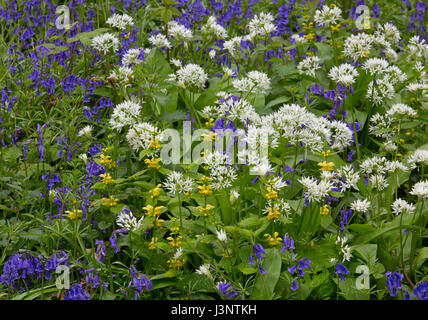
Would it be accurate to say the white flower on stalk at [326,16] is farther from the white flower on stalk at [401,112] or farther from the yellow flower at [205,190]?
the yellow flower at [205,190]

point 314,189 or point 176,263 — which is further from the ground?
point 314,189

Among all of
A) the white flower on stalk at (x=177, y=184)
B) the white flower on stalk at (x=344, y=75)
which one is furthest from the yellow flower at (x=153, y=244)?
the white flower on stalk at (x=344, y=75)

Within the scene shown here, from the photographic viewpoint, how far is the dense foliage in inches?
96.3

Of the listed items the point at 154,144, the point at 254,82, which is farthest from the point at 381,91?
the point at 154,144

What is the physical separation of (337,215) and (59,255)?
5.00 ft

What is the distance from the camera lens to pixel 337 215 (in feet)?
10.2

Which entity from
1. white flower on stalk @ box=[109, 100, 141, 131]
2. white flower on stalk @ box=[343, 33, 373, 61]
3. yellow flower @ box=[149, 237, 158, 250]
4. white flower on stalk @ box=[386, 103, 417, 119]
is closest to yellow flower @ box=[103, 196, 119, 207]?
yellow flower @ box=[149, 237, 158, 250]

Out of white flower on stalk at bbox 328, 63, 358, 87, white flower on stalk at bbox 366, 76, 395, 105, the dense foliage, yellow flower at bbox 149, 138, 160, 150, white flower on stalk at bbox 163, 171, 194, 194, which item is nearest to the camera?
the dense foliage

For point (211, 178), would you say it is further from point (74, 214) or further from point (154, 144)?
point (74, 214)

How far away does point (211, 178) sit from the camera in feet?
8.55

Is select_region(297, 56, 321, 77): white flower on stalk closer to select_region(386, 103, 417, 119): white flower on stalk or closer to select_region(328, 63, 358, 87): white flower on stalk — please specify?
select_region(328, 63, 358, 87): white flower on stalk
